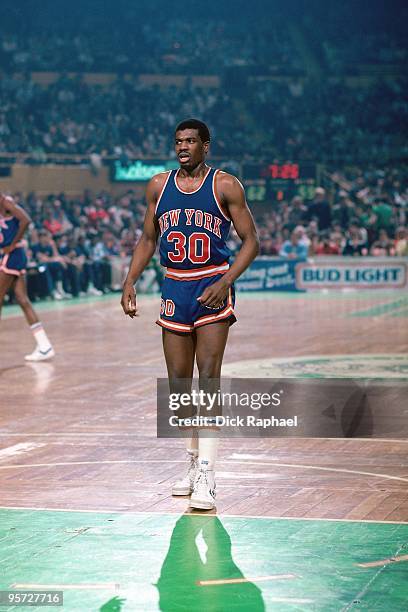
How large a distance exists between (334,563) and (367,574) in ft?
0.74

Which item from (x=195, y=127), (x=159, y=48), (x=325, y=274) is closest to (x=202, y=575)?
(x=195, y=127)

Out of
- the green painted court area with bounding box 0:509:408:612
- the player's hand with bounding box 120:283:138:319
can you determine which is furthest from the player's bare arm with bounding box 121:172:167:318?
the green painted court area with bounding box 0:509:408:612

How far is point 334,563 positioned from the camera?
5426 millimetres

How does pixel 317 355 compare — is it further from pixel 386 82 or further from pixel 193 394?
pixel 386 82

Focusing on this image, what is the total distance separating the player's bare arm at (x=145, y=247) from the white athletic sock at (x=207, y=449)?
2.90 feet

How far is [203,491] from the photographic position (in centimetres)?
656

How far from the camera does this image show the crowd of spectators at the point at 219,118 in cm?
3838

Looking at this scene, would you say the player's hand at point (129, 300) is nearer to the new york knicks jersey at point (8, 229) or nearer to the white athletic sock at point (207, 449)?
the white athletic sock at point (207, 449)

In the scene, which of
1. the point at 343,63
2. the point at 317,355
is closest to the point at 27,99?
the point at 343,63

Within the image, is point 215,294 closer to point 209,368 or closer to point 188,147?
point 209,368

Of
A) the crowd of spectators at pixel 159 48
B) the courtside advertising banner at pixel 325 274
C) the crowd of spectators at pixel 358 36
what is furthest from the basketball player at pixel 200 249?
the crowd of spectators at pixel 358 36

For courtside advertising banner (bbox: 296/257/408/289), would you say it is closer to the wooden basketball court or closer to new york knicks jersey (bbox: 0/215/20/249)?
the wooden basketball court

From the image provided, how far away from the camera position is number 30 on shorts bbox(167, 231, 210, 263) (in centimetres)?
670

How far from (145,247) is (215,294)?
0.69 m
